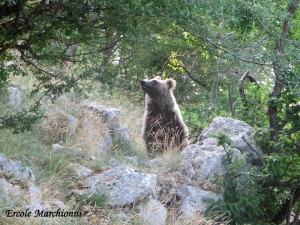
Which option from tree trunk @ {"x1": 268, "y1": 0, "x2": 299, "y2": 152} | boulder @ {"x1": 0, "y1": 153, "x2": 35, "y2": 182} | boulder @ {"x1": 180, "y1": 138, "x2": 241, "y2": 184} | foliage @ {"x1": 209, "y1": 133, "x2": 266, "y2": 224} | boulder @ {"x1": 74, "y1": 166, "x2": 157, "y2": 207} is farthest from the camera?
tree trunk @ {"x1": 268, "y1": 0, "x2": 299, "y2": 152}

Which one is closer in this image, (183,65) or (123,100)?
(123,100)

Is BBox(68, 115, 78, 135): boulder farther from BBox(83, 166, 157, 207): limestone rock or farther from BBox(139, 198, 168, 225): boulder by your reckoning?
BBox(139, 198, 168, 225): boulder

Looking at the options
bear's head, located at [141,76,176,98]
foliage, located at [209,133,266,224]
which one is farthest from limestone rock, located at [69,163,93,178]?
bear's head, located at [141,76,176,98]

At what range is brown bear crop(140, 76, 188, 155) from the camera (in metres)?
11.6

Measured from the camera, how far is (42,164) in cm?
813

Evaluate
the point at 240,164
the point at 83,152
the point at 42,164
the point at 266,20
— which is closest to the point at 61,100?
the point at 83,152

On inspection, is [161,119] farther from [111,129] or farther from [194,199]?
[194,199]

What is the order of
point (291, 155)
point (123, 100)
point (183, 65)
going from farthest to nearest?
point (183, 65) < point (123, 100) < point (291, 155)

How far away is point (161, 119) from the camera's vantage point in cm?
1253

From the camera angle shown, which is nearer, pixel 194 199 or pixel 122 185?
pixel 122 185

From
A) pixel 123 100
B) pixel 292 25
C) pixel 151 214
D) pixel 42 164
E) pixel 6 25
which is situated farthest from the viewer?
pixel 123 100

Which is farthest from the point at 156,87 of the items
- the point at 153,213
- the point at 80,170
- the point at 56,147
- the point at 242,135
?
the point at 153,213

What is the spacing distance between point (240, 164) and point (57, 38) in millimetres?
3801

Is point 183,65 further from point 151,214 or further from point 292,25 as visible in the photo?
point 151,214
